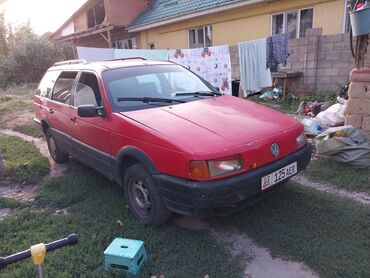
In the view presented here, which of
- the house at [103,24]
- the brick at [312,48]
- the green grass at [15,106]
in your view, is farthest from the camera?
the house at [103,24]

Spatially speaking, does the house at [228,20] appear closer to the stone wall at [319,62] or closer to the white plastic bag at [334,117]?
the stone wall at [319,62]

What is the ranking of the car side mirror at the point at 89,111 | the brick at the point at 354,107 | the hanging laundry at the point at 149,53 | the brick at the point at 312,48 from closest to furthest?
the car side mirror at the point at 89,111 → the brick at the point at 354,107 → the brick at the point at 312,48 → the hanging laundry at the point at 149,53

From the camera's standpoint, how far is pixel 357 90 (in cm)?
482

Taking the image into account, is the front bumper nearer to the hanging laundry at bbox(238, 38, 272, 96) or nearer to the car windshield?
the car windshield

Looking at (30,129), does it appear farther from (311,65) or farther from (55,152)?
(311,65)

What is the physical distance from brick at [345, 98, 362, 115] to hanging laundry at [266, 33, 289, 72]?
4084 millimetres

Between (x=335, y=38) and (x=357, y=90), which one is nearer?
(x=357, y=90)

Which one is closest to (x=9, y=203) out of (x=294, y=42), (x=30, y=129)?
(x=30, y=129)

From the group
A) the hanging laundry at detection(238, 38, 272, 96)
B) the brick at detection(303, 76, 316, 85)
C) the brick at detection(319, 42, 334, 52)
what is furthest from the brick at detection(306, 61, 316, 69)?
the hanging laundry at detection(238, 38, 272, 96)

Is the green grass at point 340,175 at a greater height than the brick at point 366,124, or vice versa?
the brick at point 366,124

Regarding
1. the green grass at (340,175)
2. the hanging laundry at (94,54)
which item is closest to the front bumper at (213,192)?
the green grass at (340,175)

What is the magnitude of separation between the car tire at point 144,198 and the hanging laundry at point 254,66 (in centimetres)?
664

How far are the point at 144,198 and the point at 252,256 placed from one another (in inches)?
48.8

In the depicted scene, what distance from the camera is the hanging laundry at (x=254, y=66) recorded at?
350 inches
